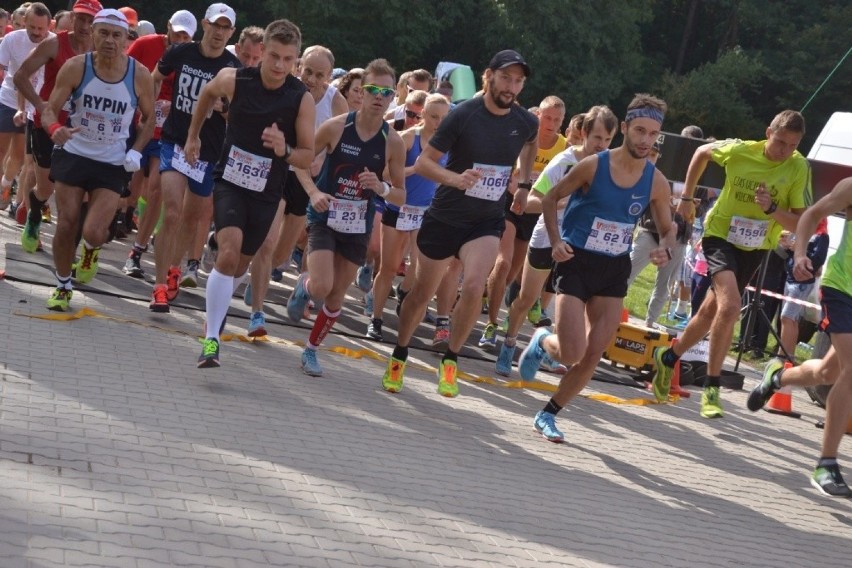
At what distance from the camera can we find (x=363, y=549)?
17.1ft

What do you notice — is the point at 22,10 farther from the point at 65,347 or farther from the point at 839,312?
the point at 839,312

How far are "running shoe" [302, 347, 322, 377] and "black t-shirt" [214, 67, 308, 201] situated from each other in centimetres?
113

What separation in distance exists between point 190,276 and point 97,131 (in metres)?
2.30

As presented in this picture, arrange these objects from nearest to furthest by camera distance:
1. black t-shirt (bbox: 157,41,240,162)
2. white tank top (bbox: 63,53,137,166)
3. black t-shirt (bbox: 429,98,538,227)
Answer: black t-shirt (bbox: 429,98,538,227)
white tank top (bbox: 63,53,137,166)
black t-shirt (bbox: 157,41,240,162)

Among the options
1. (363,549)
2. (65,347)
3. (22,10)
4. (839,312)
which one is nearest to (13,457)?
(363,549)

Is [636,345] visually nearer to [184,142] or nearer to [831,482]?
[831,482]

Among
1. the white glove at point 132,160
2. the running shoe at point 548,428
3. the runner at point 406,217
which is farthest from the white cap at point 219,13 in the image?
the running shoe at point 548,428

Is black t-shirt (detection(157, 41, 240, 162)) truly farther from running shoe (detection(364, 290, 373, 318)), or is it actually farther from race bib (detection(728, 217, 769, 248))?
race bib (detection(728, 217, 769, 248))

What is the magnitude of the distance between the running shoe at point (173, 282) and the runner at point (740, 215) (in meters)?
3.73

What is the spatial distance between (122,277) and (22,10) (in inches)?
206

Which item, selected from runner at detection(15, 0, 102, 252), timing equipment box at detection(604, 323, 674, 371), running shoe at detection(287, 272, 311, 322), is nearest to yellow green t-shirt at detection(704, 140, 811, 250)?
timing equipment box at detection(604, 323, 674, 371)

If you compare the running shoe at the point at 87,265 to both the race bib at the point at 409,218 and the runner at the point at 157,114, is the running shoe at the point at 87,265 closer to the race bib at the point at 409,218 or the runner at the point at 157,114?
the runner at the point at 157,114

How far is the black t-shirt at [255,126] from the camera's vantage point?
806cm

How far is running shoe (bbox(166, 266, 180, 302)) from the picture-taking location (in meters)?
9.93
